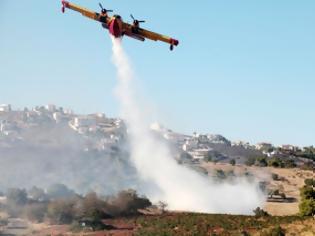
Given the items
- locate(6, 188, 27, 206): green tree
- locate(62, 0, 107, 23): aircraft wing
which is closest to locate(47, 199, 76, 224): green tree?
locate(6, 188, 27, 206): green tree

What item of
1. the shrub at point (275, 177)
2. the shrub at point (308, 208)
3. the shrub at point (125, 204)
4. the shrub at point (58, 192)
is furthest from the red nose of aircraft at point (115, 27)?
the shrub at point (275, 177)

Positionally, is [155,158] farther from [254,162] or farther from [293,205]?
[254,162]

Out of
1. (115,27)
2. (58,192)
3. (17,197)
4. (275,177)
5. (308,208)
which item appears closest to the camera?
(115,27)

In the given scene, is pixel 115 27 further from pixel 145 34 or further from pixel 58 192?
pixel 58 192

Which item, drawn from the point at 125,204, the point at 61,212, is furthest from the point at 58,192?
the point at 61,212

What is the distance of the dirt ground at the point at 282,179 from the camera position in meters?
88.2

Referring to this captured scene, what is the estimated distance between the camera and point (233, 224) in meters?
62.4

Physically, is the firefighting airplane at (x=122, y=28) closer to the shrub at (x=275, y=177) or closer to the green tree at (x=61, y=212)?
the green tree at (x=61, y=212)

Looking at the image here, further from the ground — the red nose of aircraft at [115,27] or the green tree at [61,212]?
the red nose of aircraft at [115,27]

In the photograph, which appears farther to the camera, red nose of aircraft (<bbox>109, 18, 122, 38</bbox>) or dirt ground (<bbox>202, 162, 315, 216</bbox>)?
dirt ground (<bbox>202, 162, 315, 216</bbox>)

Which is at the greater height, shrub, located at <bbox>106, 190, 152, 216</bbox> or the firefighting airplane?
the firefighting airplane

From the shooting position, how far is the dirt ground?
8819 centimetres

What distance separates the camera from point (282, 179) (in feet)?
390

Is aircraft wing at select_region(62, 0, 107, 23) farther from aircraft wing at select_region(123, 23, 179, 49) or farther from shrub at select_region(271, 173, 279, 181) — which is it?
shrub at select_region(271, 173, 279, 181)
